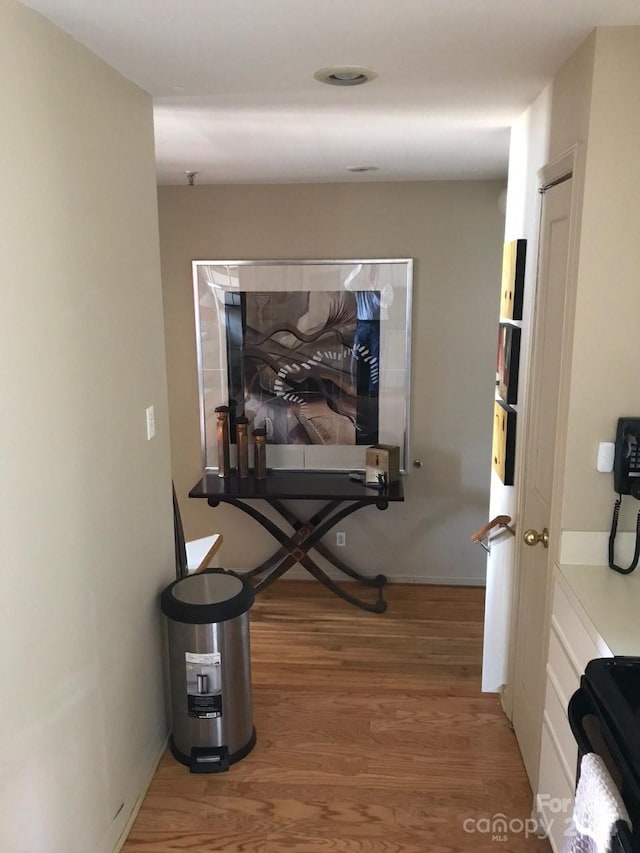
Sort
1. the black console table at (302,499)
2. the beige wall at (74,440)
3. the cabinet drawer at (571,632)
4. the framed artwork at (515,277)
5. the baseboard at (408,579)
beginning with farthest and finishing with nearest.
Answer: the baseboard at (408,579) → the black console table at (302,499) → the framed artwork at (515,277) → the cabinet drawer at (571,632) → the beige wall at (74,440)

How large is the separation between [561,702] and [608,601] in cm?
35

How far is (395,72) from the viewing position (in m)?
1.99

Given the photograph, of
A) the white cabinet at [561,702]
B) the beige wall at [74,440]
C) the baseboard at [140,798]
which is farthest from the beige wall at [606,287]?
the baseboard at [140,798]

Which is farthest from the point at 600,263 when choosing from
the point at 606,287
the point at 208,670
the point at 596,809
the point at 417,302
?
the point at 417,302

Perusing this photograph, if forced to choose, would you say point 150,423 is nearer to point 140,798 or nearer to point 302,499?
point 140,798

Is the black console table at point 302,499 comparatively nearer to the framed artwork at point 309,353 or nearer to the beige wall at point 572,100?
the framed artwork at point 309,353

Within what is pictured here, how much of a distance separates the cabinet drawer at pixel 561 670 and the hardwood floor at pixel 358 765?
628mm

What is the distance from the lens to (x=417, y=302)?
4035 mm

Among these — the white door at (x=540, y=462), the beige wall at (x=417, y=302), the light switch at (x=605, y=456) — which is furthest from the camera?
the beige wall at (x=417, y=302)

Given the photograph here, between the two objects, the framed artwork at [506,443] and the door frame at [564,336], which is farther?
the framed artwork at [506,443]

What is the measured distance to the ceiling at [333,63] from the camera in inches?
62.1

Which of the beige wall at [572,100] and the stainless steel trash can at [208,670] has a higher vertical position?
the beige wall at [572,100]

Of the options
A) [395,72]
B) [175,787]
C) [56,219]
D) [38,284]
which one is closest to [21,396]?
[38,284]

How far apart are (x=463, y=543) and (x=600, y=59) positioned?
3.05 m
